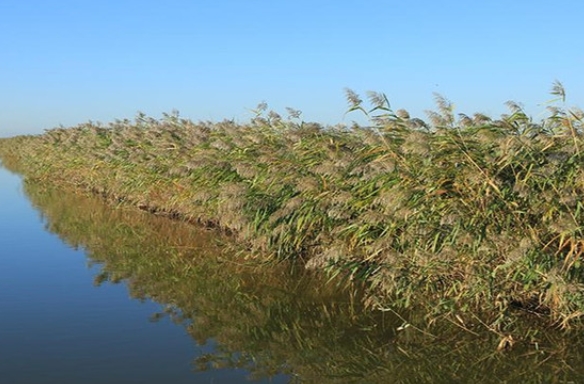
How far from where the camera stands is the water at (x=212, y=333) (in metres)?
5.34

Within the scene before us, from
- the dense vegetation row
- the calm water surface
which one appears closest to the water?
the calm water surface

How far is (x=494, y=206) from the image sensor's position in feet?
19.2

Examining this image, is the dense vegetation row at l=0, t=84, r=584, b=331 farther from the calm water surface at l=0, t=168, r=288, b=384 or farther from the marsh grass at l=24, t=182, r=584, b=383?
the calm water surface at l=0, t=168, r=288, b=384

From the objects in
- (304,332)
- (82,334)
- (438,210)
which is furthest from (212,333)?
(438,210)

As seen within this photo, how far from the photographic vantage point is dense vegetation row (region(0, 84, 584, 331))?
5.66 metres

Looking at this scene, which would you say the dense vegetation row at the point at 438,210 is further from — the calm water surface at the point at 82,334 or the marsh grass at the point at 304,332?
the calm water surface at the point at 82,334

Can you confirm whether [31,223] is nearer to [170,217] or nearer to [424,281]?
[170,217]

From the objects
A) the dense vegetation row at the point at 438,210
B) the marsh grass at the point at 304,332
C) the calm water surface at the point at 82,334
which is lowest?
the marsh grass at the point at 304,332

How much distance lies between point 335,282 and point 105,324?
9.58ft

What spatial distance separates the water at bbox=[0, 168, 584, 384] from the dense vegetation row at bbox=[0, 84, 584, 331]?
37 cm

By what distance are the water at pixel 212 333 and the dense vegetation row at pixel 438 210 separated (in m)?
0.37

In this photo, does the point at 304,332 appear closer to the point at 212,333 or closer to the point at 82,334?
the point at 212,333

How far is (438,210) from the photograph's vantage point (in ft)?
20.6

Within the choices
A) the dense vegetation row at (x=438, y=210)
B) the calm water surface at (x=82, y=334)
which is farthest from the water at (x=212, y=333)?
the dense vegetation row at (x=438, y=210)
